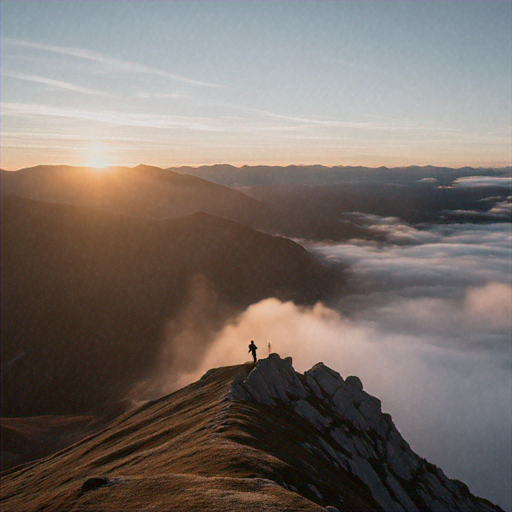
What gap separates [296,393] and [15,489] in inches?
1785

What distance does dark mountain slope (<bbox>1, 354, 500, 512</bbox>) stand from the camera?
2875 cm

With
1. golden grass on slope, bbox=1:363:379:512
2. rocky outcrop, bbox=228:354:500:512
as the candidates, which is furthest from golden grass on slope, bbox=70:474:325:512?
rocky outcrop, bbox=228:354:500:512

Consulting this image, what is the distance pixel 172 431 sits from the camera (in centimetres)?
5047

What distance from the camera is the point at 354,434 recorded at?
7275 cm

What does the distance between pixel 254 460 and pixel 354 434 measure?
45243 mm

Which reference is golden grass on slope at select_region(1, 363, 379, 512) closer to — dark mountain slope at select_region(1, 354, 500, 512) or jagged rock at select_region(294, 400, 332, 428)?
dark mountain slope at select_region(1, 354, 500, 512)

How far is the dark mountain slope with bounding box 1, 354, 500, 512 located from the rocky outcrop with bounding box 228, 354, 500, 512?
0.25 metres

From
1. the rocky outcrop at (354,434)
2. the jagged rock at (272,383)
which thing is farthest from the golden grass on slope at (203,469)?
the rocky outcrop at (354,434)

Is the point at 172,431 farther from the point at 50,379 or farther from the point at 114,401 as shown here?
the point at 50,379

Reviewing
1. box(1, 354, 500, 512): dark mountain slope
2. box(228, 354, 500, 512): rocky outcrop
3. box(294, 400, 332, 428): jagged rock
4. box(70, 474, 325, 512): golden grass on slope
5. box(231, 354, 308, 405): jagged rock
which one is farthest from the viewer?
box(294, 400, 332, 428): jagged rock

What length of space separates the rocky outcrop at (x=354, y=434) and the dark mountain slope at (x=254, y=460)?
9.8 inches

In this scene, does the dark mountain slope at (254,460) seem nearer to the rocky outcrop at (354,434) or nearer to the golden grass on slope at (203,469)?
the golden grass on slope at (203,469)

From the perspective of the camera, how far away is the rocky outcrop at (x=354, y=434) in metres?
61.1

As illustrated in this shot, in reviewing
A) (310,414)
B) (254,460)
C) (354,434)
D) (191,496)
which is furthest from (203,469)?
(354,434)
